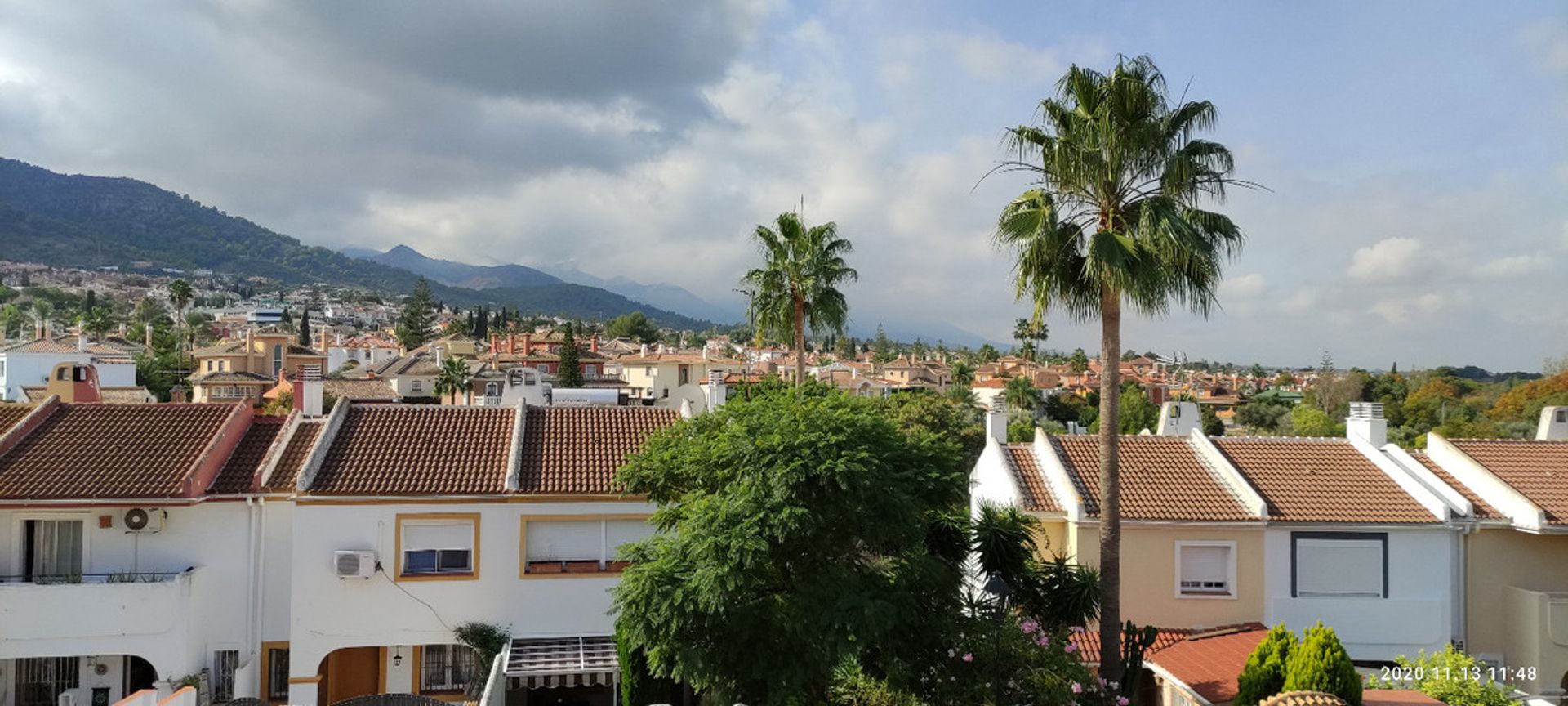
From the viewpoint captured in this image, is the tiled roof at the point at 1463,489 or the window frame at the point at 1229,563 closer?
the window frame at the point at 1229,563

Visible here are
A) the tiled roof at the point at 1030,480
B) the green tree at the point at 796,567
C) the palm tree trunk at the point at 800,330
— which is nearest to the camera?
the green tree at the point at 796,567

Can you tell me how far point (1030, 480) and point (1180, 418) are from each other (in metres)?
6.39

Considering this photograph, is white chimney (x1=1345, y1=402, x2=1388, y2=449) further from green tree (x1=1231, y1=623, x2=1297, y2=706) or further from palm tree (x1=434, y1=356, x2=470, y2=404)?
palm tree (x1=434, y1=356, x2=470, y2=404)

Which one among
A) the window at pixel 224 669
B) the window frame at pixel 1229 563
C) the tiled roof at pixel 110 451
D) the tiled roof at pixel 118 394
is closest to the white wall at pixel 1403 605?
the window frame at pixel 1229 563

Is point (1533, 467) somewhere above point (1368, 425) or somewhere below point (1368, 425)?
below

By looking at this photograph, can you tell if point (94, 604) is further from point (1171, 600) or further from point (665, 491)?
point (1171, 600)

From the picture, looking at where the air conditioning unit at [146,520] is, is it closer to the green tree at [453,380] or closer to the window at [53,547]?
the window at [53,547]

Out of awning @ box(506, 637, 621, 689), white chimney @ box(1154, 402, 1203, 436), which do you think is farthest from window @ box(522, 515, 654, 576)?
white chimney @ box(1154, 402, 1203, 436)

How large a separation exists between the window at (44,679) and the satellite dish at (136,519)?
296 cm

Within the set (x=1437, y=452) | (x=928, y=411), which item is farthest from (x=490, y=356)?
(x=1437, y=452)

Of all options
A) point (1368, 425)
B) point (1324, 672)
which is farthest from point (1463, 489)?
point (1324, 672)

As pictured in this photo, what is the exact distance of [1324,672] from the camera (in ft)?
43.5

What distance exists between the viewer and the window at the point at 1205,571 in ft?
61.7

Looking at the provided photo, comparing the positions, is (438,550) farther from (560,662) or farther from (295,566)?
(560,662)
